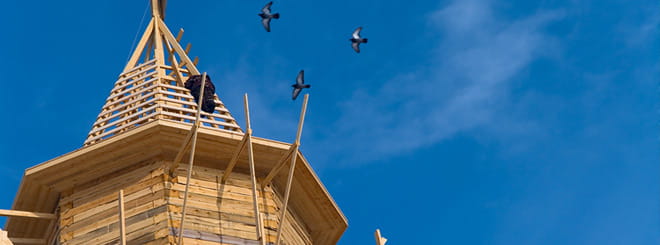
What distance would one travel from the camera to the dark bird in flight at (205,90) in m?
23.4

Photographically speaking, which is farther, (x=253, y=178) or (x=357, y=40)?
(x=357, y=40)

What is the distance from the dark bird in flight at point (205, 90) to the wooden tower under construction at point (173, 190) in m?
0.15

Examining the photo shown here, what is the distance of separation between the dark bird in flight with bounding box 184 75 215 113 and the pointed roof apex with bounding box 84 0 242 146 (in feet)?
0.47

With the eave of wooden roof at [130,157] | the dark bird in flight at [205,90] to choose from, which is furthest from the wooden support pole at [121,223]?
the dark bird in flight at [205,90]

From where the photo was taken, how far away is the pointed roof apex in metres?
23.5

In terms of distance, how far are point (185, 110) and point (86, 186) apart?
2.38 meters

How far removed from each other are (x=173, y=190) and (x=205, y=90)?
2.70 m

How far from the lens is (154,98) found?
79.7 ft

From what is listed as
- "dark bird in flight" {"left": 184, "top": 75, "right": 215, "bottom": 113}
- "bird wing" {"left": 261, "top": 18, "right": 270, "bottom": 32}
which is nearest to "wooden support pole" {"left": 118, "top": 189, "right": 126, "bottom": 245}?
"dark bird in flight" {"left": 184, "top": 75, "right": 215, "bottom": 113}

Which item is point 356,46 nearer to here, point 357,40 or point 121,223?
point 357,40

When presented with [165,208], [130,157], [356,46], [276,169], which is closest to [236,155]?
[276,169]

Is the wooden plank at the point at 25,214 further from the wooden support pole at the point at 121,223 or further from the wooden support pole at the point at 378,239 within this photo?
the wooden support pole at the point at 378,239

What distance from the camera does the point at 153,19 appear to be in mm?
28047

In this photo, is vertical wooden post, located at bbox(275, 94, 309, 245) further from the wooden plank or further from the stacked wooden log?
the wooden plank
